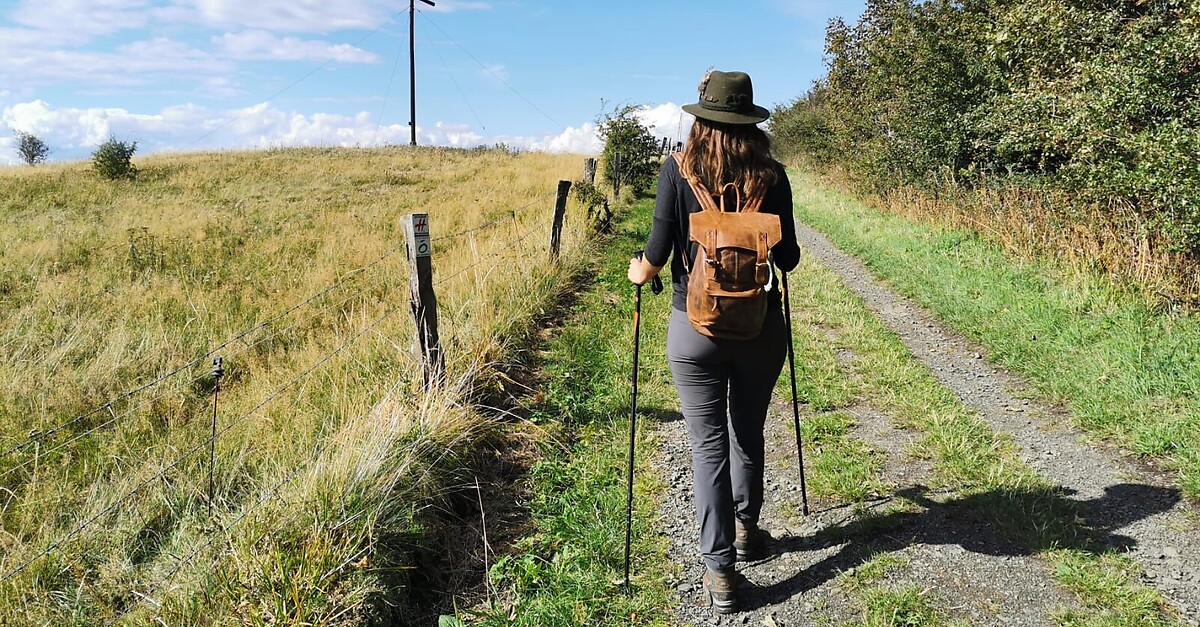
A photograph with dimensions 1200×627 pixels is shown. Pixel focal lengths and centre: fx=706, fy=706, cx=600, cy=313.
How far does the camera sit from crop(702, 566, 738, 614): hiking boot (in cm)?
312

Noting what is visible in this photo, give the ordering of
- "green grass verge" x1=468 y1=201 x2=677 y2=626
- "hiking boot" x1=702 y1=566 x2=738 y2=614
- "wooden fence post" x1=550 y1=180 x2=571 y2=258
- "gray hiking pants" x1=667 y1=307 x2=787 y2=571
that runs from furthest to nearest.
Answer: "wooden fence post" x1=550 y1=180 x2=571 y2=258 < "green grass verge" x1=468 y1=201 x2=677 y2=626 < "hiking boot" x1=702 y1=566 x2=738 y2=614 < "gray hiking pants" x1=667 y1=307 x2=787 y2=571

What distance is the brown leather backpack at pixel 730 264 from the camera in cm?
272

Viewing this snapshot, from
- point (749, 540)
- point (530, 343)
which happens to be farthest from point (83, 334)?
point (749, 540)

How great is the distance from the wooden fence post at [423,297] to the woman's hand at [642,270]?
6.41 feet

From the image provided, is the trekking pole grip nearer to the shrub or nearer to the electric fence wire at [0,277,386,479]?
the electric fence wire at [0,277,386,479]

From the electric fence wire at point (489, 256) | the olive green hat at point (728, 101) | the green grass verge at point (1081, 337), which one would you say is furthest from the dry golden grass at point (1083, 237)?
the electric fence wire at point (489, 256)

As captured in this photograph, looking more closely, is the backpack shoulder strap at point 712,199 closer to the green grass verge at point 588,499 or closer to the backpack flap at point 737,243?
the backpack flap at point 737,243

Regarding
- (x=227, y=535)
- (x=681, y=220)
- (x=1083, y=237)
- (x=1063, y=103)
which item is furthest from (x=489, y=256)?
(x=1083, y=237)

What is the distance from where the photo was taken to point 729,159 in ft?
9.21

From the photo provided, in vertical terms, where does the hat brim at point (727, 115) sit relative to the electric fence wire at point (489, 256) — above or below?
above

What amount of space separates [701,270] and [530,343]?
4.11 m

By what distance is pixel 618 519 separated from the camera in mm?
3912

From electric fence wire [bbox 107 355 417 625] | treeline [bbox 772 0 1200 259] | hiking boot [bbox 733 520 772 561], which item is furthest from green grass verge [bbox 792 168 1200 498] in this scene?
electric fence wire [bbox 107 355 417 625]

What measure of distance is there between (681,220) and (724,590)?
164 centimetres
